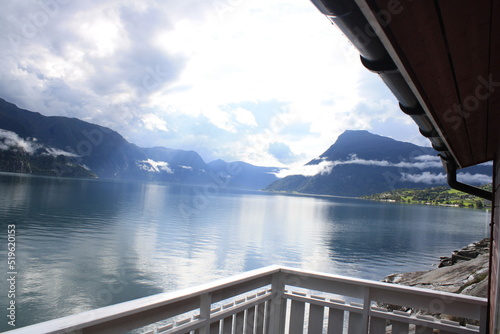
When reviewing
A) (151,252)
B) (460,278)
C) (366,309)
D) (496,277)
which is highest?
(496,277)

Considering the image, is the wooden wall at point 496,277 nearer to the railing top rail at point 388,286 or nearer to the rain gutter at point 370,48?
the railing top rail at point 388,286

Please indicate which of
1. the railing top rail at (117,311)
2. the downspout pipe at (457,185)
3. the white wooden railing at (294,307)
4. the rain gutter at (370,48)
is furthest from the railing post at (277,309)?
the downspout pipe at (457,185)

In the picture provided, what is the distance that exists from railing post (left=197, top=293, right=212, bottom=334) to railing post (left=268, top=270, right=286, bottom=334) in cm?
89

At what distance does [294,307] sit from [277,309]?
0.15m

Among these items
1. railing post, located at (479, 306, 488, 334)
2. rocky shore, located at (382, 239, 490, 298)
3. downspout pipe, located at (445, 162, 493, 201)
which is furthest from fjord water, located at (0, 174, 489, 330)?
railing post, located at (479, 306, 488, 334)

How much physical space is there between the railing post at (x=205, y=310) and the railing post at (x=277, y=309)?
0.89 meters

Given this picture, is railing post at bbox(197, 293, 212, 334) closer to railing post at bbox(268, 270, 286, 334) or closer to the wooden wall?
railing post at bbox(268, 270, 286, 334)

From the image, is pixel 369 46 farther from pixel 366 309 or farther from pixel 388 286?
pixel 366 309

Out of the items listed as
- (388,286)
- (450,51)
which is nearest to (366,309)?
(388,286)

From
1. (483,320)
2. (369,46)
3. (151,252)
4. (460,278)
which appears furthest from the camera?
(151,252)

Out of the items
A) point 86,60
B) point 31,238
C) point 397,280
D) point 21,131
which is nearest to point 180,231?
point 31,238

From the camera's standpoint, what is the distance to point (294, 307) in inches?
115

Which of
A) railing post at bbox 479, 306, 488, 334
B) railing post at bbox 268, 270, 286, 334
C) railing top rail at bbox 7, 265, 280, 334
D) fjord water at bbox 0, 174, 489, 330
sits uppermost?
railing top rail at bbox 7, 265, 280, 334

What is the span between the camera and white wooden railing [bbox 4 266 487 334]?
1.97 meters
